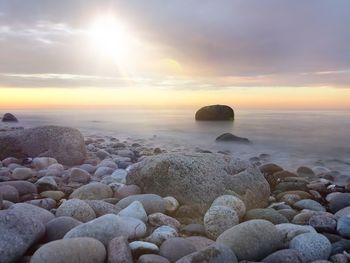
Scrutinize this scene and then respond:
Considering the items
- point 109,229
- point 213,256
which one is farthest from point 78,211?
point 213,256

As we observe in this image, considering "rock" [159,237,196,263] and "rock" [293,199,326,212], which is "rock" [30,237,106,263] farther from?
"rock" [293,199,326,212]

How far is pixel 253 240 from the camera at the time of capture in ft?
12.9

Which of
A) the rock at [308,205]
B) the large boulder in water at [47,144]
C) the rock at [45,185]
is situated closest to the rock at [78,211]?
the rock at [45,185]

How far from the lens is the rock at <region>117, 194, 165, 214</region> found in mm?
5094

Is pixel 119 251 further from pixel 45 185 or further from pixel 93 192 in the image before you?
pixel 45 185

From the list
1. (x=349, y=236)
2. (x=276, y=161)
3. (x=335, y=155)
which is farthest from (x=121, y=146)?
(x=349, y=236)

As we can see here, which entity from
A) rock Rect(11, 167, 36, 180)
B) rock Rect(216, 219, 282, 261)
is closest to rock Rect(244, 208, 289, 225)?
rock Rect(216, 219, 282, 261)

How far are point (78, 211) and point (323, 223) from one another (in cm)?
272

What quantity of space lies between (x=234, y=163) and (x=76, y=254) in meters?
3.40

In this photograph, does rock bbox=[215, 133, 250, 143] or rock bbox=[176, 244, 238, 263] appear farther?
rock bbox=[215, 133, 250, 143]

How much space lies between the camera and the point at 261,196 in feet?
19.9

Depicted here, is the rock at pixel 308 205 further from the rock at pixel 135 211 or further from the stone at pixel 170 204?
the rock at pixel 135 211

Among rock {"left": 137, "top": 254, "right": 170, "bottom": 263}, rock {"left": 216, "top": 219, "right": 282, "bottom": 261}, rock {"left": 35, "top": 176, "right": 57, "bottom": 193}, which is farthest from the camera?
rock {"left": 35, "top": 176, "right": 57, "bottom": 193}

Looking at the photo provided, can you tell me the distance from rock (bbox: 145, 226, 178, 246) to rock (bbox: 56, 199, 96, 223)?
31.0 inches
